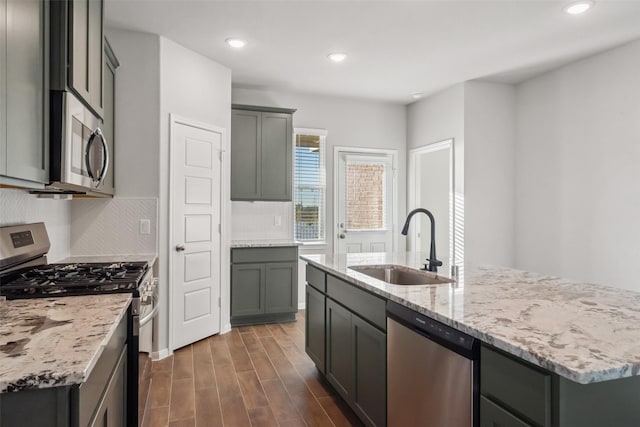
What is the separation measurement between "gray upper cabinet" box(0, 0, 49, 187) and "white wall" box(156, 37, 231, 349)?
204cm

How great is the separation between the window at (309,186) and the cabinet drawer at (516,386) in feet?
13.3

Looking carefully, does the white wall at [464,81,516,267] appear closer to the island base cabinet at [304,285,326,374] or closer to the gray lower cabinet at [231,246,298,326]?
the gray lower cabinet at [231,246,298,326]

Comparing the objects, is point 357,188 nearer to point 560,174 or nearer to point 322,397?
point 560,174

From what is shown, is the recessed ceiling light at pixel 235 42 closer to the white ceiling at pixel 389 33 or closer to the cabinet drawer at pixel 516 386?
the white ceiling at pixel 389 33

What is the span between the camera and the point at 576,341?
115 centimetres

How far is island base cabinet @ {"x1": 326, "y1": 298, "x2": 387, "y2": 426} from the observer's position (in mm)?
1978

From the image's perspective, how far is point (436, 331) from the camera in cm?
152

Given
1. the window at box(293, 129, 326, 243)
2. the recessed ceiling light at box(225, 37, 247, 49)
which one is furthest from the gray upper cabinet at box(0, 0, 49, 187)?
the window at box(293, 129, 326, 243)

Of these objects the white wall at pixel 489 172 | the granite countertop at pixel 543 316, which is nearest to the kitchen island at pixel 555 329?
the granite countertop at pixel 543 316

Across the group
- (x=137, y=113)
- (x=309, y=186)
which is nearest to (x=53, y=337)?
(x=137, y=113)

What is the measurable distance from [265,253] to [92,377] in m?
3.36

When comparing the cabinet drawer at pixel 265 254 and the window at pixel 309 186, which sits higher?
the window at pixel 309 186

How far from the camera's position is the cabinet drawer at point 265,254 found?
433cm

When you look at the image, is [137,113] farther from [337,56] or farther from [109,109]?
[337,56]
